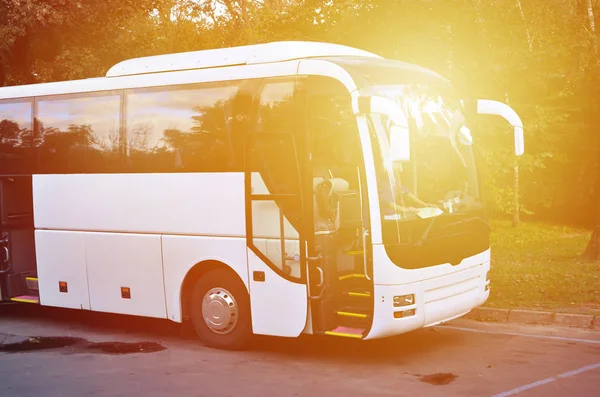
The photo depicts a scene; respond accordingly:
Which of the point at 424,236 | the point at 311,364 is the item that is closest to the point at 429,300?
the point at 424,236

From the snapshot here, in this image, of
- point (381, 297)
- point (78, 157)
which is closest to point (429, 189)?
point (381, 297)

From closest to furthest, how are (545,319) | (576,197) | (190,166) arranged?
(190,166), (545,319), (576,197)

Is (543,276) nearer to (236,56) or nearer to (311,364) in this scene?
(311,364)

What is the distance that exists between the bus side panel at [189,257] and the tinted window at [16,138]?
9.44ft

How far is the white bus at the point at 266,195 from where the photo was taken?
968 centimetres

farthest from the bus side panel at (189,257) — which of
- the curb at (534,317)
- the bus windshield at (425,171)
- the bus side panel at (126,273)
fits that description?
the curb at (534,317)

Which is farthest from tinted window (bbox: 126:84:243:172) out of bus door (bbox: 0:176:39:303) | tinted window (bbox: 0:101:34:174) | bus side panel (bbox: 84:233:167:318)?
bus door (bbox: 0:176:39:303)

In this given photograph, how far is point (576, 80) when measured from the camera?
24.2 metres

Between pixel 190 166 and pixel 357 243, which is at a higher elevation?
pixel 190 166

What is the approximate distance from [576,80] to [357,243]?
15.8m

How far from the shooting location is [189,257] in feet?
36.1

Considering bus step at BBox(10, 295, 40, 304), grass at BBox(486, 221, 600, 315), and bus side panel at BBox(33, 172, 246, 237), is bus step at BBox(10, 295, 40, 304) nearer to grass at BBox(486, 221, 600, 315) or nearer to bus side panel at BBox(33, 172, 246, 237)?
bus side panel at BBox(33, 172, 246, 237)

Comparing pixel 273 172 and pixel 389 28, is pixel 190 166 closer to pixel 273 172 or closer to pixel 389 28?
pixel 273 172

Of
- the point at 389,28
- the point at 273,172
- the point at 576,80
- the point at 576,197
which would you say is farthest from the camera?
the point at 576,197
